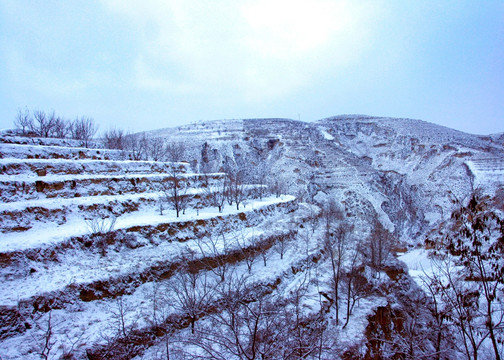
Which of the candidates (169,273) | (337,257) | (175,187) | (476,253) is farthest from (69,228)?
(337,257)

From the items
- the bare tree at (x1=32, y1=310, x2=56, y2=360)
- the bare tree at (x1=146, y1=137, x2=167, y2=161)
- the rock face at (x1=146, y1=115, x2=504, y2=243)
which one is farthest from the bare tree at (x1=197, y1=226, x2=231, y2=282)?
the rock face at (x1=146, y1=115, x2=504, y2=243)

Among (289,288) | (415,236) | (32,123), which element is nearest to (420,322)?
(289,288)

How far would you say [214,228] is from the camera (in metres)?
16.3

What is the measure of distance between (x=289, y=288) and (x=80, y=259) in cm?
1043

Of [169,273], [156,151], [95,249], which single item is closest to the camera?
[95,249]

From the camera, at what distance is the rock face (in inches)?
1448

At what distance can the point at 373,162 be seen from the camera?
53938mm

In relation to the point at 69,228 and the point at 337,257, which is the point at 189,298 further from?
the point at 337,257

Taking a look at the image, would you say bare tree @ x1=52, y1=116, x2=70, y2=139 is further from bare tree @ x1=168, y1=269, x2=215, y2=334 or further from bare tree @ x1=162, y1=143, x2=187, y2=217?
bare tree @ x1=168, y1=269, x2=215, y2=334

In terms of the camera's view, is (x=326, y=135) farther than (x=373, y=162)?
Yes

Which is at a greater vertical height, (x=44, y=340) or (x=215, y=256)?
(x=215, y=256)

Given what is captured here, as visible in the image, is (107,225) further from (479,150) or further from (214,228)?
(479,150)

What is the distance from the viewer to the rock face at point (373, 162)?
36781mm

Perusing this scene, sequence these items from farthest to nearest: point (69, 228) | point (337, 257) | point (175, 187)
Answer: point (337, 257) → point (175, 187) → point (69, 228)
